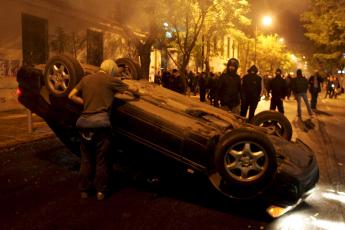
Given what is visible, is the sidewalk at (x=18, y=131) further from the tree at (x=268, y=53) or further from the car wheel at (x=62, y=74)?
the tree at (x=268, y=53)

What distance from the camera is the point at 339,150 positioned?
8047 millimetres

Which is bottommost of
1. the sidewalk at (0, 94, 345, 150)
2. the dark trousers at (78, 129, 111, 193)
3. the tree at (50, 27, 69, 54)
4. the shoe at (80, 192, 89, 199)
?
the sidewalk at (0, 94, 345, 150)

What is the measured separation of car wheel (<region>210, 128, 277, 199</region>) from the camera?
4.07 m

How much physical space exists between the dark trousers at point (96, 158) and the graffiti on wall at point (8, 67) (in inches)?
385

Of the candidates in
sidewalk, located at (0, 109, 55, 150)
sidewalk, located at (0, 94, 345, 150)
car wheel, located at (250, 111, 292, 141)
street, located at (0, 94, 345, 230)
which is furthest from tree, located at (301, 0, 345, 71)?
street, located at (0, 94, 345, 230)

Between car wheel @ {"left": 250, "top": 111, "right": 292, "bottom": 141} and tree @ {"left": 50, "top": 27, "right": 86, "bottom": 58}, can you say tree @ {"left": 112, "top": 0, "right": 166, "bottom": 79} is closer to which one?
tree @ {"left": 50, "top": 27, "right": 86, "bottom": 58}

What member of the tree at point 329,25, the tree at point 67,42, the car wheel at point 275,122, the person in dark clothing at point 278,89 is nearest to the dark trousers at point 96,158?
the car wheel at point 275,122

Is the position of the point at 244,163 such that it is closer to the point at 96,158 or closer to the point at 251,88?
the point at 96,158

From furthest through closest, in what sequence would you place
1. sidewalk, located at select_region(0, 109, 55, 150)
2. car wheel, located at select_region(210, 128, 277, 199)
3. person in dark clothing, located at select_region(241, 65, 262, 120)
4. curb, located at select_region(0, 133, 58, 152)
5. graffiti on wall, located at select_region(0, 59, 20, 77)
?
1. graffiti on wall, located at select_region(0, 59, 20, 77)
2. person in dark clothing, located at select_region(241, 65, 262, 120)
3. sidewalk, located at select_region(0, 109, 55, 150)
4. curb, located at select_region(0, 133, 58, 152)
5. car wheel, located at select_region(210, 128, 277, 199)

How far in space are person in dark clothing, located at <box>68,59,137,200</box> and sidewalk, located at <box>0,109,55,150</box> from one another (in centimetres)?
311

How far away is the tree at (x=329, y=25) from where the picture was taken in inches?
1195

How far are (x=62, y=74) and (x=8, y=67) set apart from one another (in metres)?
9.33

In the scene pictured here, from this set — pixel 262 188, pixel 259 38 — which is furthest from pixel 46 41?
pixel 259 38

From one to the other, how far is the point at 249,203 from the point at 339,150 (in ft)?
13.8
